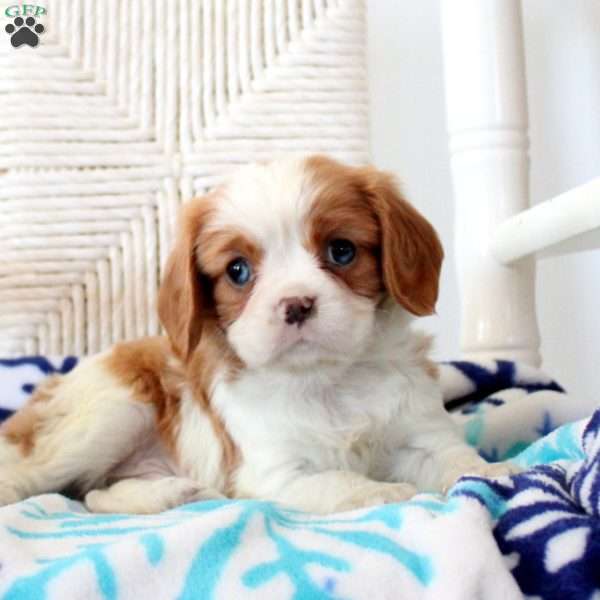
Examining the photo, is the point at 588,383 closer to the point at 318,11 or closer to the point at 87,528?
the point at 318,11

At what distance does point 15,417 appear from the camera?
1771 millimetres

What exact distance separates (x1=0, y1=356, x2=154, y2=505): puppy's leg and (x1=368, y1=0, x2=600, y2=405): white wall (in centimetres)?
155

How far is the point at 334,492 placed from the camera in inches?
54.9

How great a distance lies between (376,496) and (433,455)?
0.83 feet

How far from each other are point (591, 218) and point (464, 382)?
58 cm

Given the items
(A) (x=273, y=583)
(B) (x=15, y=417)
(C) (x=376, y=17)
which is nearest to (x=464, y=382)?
(B) (x=15, y=417)


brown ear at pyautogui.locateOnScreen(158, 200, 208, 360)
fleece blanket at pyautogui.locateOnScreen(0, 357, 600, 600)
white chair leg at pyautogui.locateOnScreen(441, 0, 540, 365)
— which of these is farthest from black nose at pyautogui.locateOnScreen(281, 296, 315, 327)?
white chair leg at pyautogui.locateOnScreen(441, 0, 540, 365)

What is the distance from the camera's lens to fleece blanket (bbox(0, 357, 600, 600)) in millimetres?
863

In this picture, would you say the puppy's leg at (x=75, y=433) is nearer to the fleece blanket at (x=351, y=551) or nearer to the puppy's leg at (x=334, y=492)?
the puppy's leg at (x=334, y=492)

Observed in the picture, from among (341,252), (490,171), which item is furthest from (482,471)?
(490,171)

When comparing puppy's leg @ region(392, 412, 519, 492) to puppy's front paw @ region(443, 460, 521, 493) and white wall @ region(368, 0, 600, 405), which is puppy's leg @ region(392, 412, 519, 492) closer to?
puppy's front paw @ region(443, 460, 521, 493)

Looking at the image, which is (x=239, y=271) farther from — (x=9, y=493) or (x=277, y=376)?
(x=9, y=493)

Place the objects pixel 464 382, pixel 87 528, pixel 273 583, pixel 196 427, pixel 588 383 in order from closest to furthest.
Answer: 1. pixel 273 583
2. pixel 87 528
3. pixel 196 427
4. pixel 464 382
5. pixel 588 383

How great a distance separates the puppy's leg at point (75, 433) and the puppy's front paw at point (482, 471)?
1.87 feet
